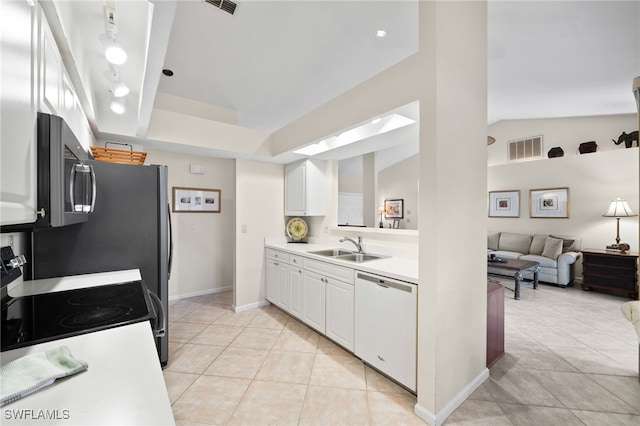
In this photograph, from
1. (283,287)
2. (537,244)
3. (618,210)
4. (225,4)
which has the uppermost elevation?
(225,4)

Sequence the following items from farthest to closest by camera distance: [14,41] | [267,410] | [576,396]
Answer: [576,396] → [267,410] → [14,41]

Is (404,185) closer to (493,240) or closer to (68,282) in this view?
(493,240)

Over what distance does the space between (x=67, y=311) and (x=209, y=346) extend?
5.90 ft

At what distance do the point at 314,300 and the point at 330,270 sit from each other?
48 centimetres

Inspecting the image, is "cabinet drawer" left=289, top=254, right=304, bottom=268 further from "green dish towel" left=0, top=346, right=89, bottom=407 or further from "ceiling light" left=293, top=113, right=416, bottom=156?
"green dish towel" left=0, top=346, right=89, bottom=407

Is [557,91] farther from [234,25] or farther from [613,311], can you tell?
[234,25]

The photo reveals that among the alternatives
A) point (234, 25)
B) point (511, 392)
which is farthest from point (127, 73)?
point (511, 392)

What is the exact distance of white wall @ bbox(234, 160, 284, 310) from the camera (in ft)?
12.3

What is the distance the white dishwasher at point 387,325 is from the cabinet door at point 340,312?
0.10 metres

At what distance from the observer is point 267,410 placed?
1870mm

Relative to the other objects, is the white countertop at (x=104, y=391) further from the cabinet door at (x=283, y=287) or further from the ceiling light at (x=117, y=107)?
the cabinet door at (x=283, y=287)

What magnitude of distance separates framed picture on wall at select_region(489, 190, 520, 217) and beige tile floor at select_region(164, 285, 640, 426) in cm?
312

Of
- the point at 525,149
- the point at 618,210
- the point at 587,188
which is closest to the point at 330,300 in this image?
the point at 618,210

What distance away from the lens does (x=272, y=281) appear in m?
3.79
